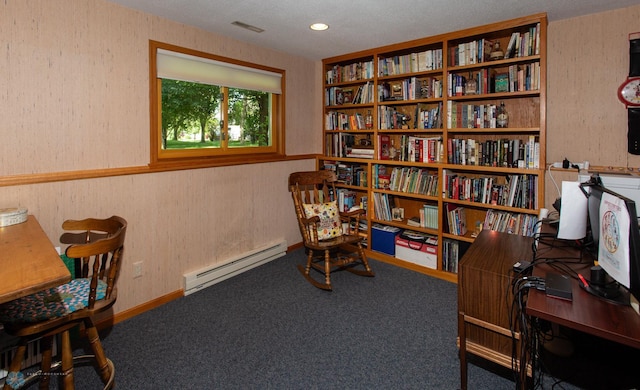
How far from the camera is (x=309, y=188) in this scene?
4.33 metres

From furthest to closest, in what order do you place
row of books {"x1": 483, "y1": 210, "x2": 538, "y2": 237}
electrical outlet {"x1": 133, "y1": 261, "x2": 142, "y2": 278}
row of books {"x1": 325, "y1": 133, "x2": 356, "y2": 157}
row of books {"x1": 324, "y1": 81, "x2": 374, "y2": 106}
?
1. row of books {"x1": 325, "y1": 133, "x2": 356, "y2": 157}
2. row of books {"x1": 324, "y1": 81, "x2": 374, "y2": 106}
3. row of books {"x1": 483, "y1": 210, "x2": 538, "y2": 237}
4. electrical outlet {"x1": 133, "y1": 261, "x2": 142, "y2": 278}

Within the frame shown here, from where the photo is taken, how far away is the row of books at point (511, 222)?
3018 millimetres

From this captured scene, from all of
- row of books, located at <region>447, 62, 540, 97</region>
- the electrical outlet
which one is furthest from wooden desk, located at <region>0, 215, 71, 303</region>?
row of books, located at <region>447, 62, 540, 97</region>

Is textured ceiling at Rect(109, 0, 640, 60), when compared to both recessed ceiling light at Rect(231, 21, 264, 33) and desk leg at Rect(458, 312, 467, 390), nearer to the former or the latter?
recessed ceiling light at Rect(231, 21, 264, 33)

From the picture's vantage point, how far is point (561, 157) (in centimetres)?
306

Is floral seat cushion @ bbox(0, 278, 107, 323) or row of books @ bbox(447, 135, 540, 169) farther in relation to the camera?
row of books @ bbox(447, 135, 540, 169)

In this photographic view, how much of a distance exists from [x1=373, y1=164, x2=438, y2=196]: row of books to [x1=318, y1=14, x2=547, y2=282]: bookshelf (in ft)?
0.03

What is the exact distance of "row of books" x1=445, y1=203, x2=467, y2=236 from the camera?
11.2ft

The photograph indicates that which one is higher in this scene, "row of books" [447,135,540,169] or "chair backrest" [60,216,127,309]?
"row of books" [447,135,540,169]

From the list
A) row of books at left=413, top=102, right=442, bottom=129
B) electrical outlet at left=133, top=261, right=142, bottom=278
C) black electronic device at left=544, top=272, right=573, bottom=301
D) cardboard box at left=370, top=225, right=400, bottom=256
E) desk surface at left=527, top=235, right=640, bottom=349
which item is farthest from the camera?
cardboard box at left=370, top=225, right=400, bottom=256

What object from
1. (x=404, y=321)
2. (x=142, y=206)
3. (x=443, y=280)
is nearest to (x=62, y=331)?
(x=142, y=206)

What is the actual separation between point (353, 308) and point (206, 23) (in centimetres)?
260

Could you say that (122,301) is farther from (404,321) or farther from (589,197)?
(589,197)

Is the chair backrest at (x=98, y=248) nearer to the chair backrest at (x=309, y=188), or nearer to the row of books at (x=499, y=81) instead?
the chair backrest at (x=309, y=188)
